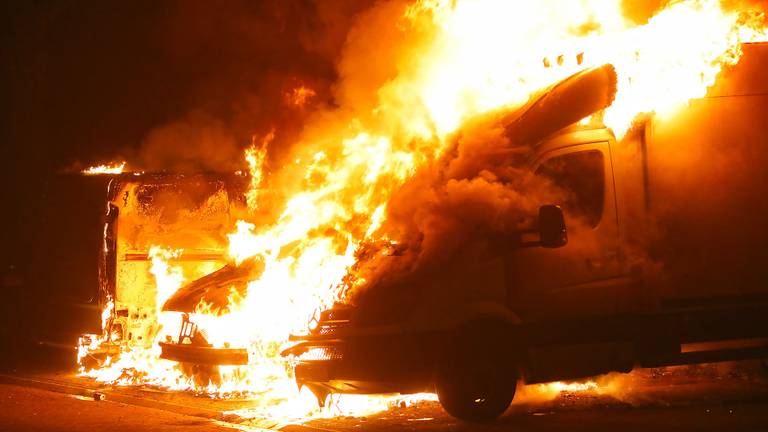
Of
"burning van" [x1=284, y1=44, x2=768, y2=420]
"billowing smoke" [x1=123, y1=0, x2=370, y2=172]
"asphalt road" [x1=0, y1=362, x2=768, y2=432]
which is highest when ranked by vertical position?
"billowing smoke" [x1=123, y1=0, x2=370, y2=172]

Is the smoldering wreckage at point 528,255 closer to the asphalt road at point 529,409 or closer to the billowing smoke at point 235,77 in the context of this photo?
the asphalt road at point 529,409

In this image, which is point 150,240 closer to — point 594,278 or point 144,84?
point 594,278

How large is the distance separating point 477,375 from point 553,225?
156 centimetres

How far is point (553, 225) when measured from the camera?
7.25 m

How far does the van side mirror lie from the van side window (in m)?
0.60

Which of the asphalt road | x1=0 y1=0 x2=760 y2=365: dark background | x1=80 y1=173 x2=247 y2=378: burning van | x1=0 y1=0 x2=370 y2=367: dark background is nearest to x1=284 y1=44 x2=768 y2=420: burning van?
the asphalt road

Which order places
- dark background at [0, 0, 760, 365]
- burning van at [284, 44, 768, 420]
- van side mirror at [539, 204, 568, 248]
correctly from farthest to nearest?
dark background at [0, 0, 760, 365] < burning van at [284, 44, 768, 420] < van side mirror at [539, 204, 568, 248]

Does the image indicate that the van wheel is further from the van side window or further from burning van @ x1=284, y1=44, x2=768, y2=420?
the van side window

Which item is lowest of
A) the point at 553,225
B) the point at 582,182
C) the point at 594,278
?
the point at 594,278

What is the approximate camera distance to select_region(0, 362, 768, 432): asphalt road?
7.52 m

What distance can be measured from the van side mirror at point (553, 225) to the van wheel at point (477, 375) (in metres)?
0.95

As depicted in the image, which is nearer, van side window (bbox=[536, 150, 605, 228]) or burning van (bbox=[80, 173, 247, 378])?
van side window (bbox=[536, 150, 605, 228])

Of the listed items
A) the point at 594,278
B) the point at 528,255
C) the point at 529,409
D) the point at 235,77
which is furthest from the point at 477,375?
the point at 235,77

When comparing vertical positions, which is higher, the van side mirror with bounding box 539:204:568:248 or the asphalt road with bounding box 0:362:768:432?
the van side mirror with bounding box 539:204:568:248
